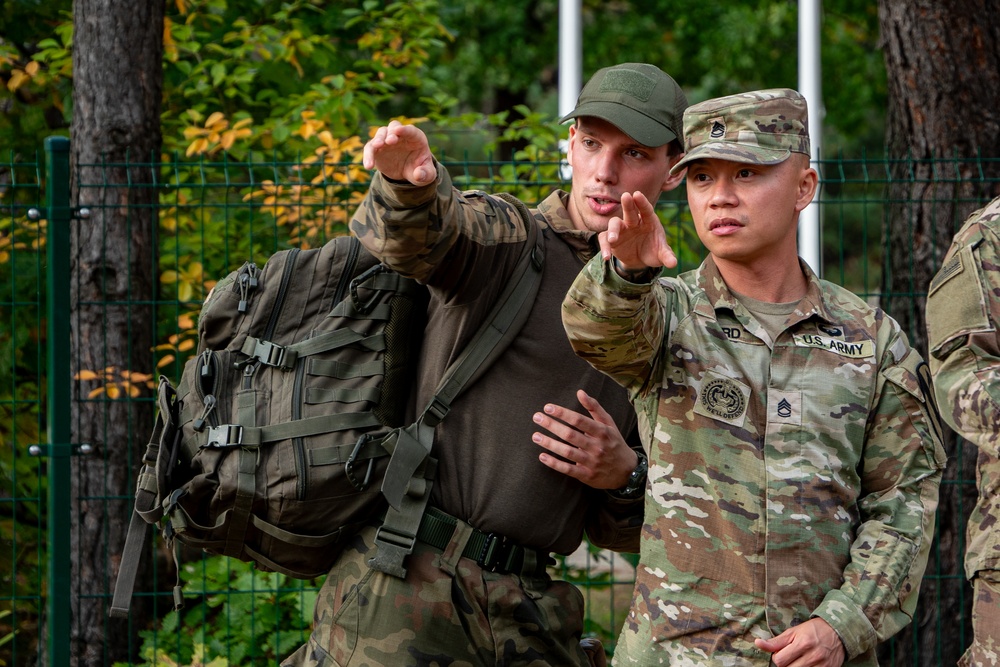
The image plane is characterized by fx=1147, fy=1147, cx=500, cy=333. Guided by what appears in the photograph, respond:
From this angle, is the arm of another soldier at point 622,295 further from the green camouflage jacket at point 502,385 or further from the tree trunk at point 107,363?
the tree trunk at point 107,363

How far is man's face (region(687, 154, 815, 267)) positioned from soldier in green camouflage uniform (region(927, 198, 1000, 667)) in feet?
1.86

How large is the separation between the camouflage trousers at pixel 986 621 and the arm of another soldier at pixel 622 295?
3.62ft

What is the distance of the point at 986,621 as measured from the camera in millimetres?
2846

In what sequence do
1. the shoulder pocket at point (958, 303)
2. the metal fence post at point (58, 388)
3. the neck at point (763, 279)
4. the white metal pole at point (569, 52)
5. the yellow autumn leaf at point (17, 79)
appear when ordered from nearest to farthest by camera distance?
the neck at point (763, 279) → the shoulder pocket at point (958, 303) → the metal fence post at point (58, 388) → the yellow autumn leaf at point (17, 79) → the white metal pole at point (569, 52)

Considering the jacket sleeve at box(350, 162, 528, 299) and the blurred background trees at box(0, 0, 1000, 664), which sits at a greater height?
the blurred background trees at box(0, 0, 1000, 664)

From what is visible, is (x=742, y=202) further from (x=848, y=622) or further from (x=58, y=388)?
(x=58, y=388)

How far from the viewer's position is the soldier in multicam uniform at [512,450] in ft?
9.39

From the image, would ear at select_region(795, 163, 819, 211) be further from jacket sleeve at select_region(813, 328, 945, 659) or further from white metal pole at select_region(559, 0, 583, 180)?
white metal pole at select_region(559, 0, 583, 180)

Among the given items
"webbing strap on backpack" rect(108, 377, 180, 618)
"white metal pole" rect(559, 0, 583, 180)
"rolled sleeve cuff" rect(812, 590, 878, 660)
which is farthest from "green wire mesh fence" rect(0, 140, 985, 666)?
"white metal pole" rect(559, 0, 583, 180)

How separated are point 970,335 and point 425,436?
1366mm

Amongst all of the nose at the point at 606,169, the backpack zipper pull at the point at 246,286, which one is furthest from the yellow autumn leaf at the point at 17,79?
the nose at the point at 606,169

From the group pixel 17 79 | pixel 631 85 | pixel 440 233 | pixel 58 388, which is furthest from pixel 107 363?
pixel 631 85

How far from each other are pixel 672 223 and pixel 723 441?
9.30 feet

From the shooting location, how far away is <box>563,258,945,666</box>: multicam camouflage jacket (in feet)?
8.22
